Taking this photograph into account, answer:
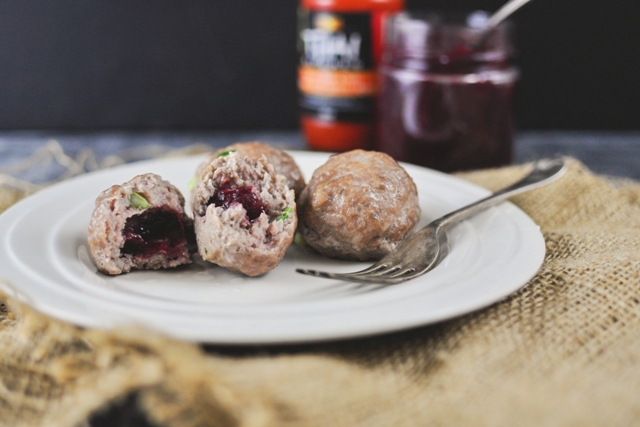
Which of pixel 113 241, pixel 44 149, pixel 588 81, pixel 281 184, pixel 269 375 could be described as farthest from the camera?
pixel 588 81

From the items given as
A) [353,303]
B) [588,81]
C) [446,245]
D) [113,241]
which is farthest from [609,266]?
[588,81]

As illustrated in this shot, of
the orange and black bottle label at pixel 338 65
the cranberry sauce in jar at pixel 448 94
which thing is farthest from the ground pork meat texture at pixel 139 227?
the orange and black bottle label at pixel 338 65

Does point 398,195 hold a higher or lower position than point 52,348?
higher

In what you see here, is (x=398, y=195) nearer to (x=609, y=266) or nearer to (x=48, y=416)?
(x=609, y=266)

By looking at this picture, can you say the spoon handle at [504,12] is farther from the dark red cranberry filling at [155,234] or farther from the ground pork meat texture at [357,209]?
the dark red cranberry filling at [155,234]

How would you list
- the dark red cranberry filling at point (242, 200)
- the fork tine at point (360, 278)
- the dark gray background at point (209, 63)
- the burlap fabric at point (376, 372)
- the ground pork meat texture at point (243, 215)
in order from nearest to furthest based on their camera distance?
the burlap fabric at point (376, 372), the fork tine at point (360, 278), the ground pork meat texture at point (243, 215), the dark red cranberry filling at point (242, 200), the dark gray background at point (209, 63)

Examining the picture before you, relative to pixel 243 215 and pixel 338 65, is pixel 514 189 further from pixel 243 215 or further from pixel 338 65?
pixel 338 65

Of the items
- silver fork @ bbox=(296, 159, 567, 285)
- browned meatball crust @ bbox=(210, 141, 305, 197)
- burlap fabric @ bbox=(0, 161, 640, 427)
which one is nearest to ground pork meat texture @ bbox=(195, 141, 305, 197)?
browned meatball crust @ bbox=(210, 141, 305, 197)
